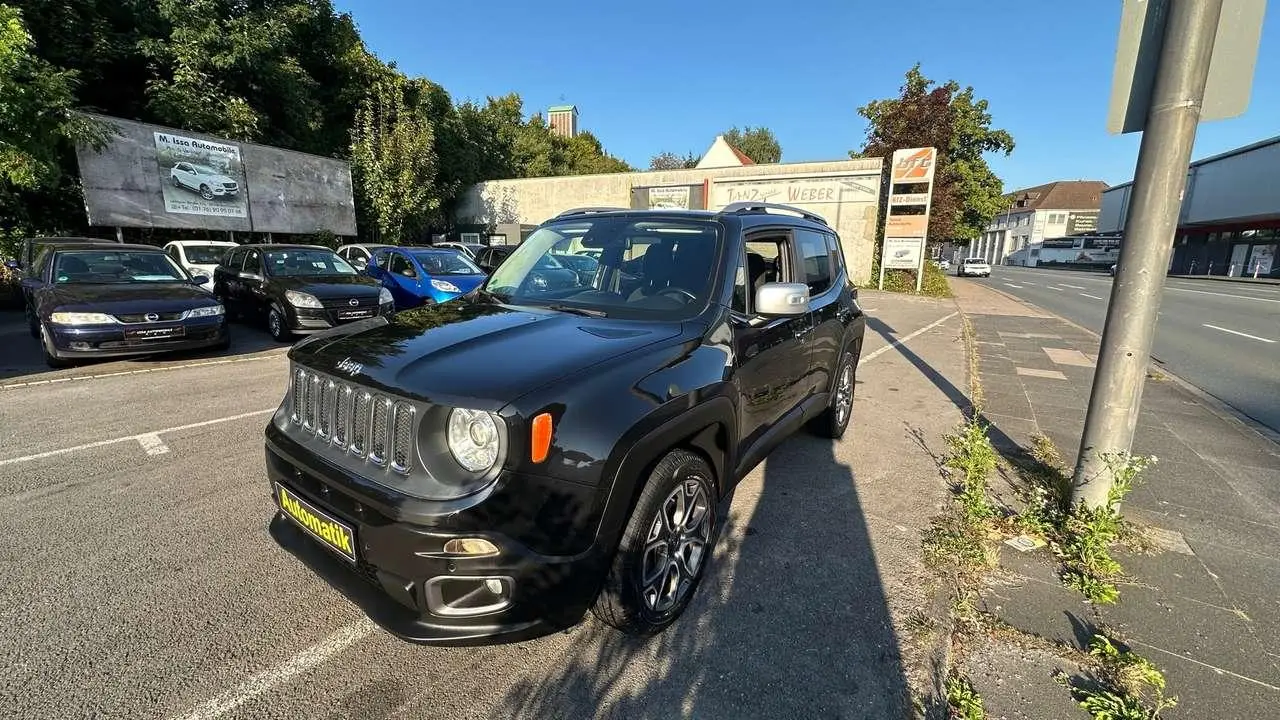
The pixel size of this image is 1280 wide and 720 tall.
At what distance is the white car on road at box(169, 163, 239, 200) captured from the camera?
15461 millimetres

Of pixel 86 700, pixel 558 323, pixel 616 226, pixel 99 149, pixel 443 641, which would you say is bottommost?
pixel 86 700

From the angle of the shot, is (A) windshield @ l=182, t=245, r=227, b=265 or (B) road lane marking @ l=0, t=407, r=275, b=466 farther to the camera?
(A) windshield @ l=182, t=245, r=227, b=265

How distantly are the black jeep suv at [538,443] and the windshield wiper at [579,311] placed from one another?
0.02 meters

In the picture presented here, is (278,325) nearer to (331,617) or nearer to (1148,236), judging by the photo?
(331,617)

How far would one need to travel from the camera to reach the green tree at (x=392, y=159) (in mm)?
22969

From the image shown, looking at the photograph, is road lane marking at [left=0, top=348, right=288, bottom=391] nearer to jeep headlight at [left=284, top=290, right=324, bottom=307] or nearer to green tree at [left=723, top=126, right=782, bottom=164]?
jeep headlight at [left=284, top=290, right=324, bottom=307]

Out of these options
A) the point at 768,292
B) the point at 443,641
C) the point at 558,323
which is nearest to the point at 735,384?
the point at 768,292

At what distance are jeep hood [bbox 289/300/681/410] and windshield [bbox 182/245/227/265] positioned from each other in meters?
12.6

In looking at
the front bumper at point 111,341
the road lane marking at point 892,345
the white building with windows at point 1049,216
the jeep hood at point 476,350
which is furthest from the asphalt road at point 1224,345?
the white building with windows at point 1049,216

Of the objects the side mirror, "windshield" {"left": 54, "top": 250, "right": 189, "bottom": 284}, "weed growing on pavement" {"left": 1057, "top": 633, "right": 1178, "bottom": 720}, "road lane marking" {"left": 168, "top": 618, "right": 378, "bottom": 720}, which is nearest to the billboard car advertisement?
"windshield" {"left": 54, "top": 250, "right": 189, "bottom": 284}

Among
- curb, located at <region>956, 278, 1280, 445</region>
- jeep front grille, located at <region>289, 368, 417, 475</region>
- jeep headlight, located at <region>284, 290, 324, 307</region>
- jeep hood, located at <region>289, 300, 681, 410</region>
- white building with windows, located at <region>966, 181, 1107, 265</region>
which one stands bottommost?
curb, located at <region>956, 278, 1280, 445</region>

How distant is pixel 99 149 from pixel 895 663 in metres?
19.5

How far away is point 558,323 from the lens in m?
2.73

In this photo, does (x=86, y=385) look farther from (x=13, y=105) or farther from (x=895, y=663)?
(x=895, y=663)
